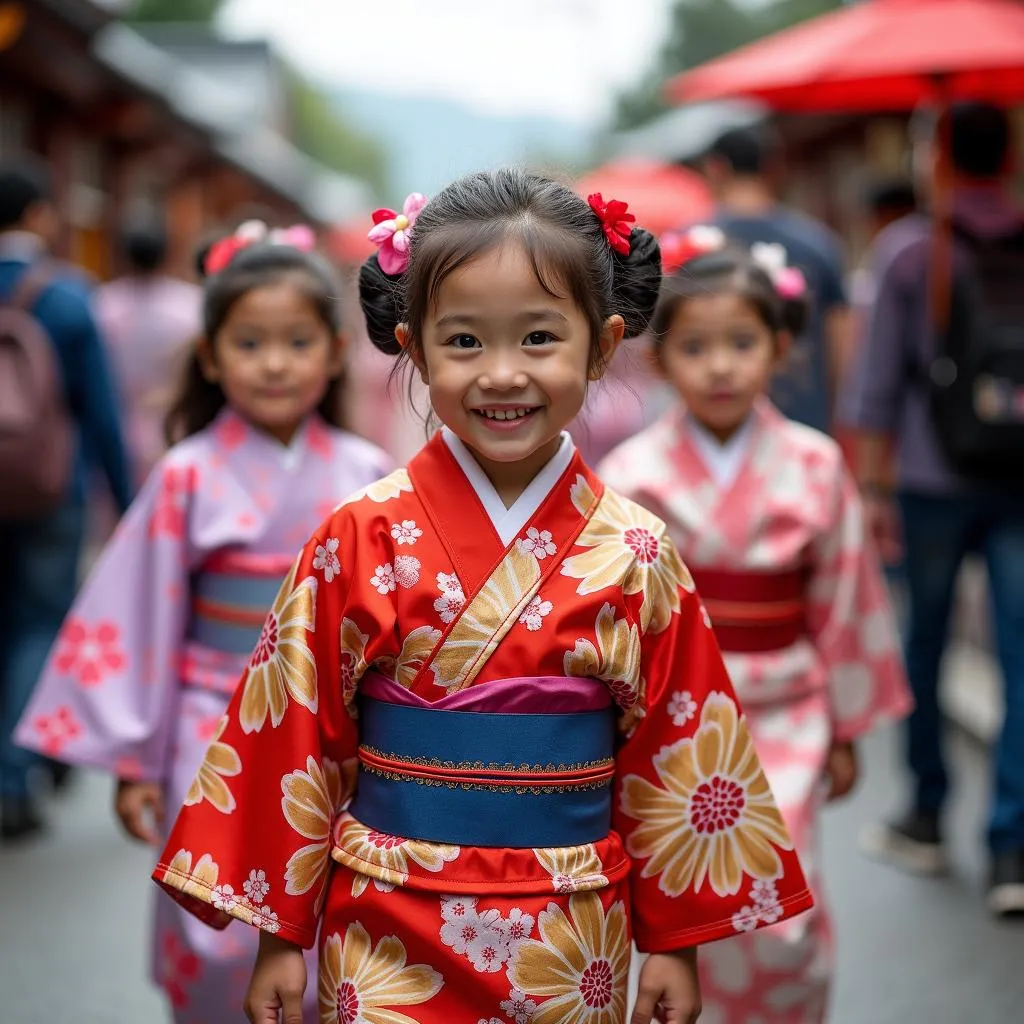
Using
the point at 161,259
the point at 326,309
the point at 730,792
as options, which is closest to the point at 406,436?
the point at 161,259

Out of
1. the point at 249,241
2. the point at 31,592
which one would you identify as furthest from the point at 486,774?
the point at 31,592

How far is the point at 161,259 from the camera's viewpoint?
26.1 ft

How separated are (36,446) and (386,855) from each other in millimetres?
3393

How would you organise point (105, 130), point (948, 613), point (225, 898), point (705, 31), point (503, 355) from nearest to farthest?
point (503, 355), point (225, 898), point (948, 613), point (105, 130), point (705, 31)

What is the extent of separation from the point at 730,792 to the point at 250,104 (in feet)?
125

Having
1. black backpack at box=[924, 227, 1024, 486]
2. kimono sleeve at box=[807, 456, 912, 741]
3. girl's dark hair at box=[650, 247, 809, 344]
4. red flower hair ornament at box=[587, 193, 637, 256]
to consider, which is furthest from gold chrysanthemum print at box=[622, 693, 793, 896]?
black backpack at box=[924, 227, 1024, 486]

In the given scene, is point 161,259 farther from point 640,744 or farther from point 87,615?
point 640,744

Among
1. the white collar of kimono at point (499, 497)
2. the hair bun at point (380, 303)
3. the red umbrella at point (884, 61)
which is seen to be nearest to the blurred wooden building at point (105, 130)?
the hair bun at point (380, 303)

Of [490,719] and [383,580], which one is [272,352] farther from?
[490,719]

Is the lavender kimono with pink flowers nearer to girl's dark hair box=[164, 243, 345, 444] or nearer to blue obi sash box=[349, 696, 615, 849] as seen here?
girl's dark hair box=[164, 243, 345, 444]

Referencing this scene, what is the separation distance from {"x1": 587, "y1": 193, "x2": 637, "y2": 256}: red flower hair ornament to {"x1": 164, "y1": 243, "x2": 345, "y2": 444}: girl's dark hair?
1.14 metres

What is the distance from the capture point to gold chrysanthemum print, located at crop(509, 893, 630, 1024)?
96.3 inches

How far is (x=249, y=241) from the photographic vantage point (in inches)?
151

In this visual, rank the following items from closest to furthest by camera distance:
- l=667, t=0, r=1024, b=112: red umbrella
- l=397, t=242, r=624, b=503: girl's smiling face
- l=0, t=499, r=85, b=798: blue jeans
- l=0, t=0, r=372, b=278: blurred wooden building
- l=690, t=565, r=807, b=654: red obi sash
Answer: l=397, t=242, r=624, b=503: girl's smiling face → l=690, t=565, r=807, b=654: red obi sash → l=667, t=0, r=1024, b=112: red umbrella → l=0, t=499, r=85, b=798: blue jeans → l=0, t=0, r=372, b=278: blurred wooden building
